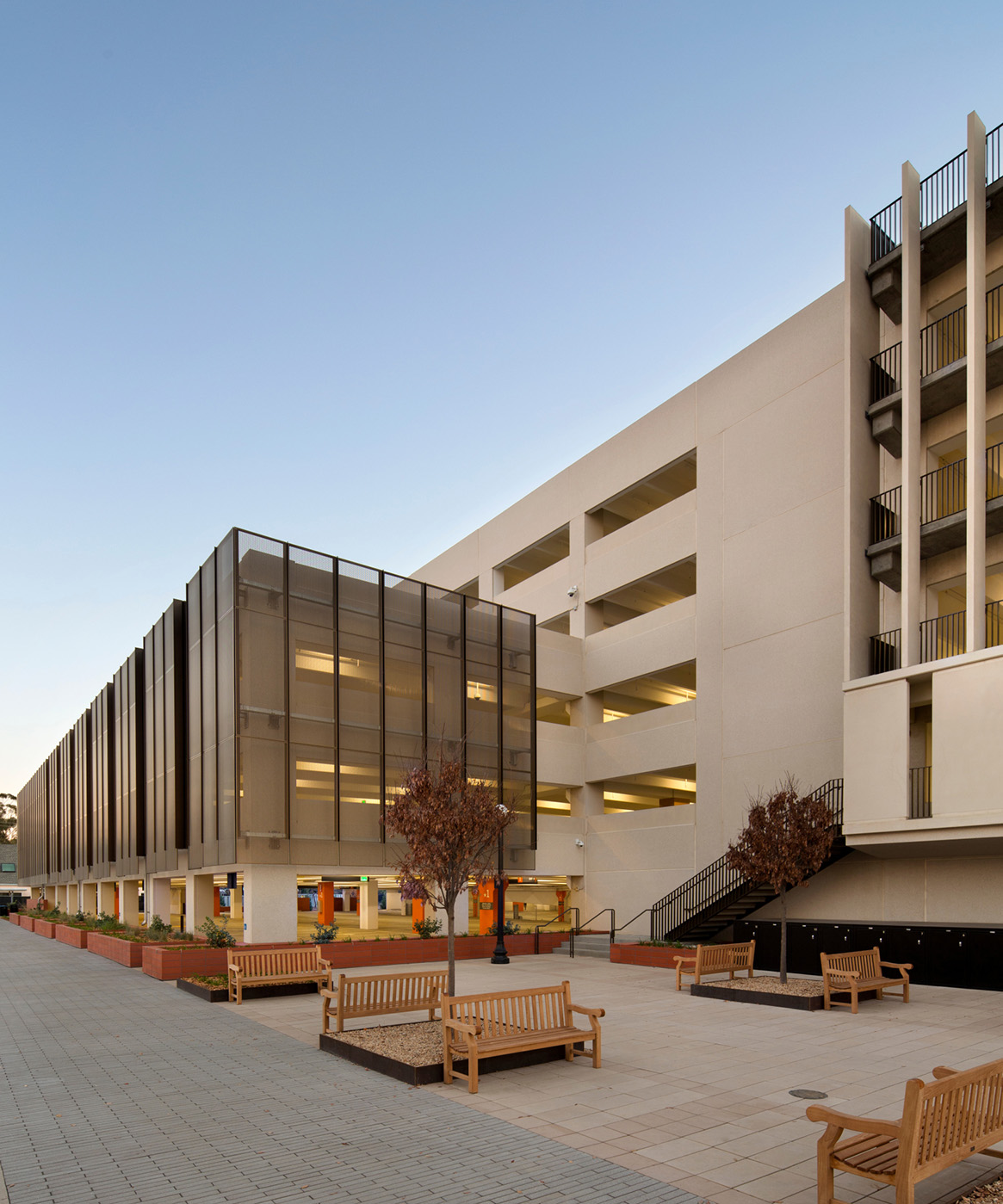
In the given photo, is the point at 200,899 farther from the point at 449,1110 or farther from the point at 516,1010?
→ the point at 449,1110

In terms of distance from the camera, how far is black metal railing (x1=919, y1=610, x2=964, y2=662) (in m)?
21.6

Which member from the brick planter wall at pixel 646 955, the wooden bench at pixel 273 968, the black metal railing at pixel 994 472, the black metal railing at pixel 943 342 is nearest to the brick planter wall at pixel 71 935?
the wooden bench at pixel 273 968

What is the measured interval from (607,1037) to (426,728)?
16.3 m

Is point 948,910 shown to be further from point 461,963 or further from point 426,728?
point 426,728

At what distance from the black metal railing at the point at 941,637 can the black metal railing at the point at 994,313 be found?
255 inches

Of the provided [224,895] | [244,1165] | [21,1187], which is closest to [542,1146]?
[244,1165]

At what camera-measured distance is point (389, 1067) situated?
35.6 ft

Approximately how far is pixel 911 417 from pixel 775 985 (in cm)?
1262

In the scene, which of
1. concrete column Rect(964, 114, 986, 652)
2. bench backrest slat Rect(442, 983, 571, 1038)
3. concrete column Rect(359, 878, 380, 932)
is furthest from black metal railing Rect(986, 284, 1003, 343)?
concrete column Rect(359, 878, 380, 932)

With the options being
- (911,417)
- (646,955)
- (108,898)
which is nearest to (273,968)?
(646,955)

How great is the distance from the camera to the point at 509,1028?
1138 centimetres

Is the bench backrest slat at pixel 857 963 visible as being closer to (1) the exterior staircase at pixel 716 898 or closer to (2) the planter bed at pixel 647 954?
(1) the exterior staircase at pixel 716 898

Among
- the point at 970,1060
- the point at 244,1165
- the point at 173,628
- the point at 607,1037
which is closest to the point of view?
the point at 244,1165

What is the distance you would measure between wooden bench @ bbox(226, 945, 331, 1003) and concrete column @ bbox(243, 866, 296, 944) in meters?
6.34
